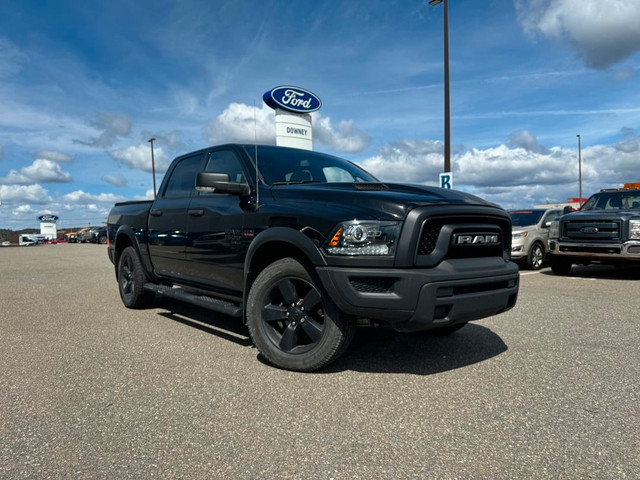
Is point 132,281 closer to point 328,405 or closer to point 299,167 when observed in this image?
point 299,167

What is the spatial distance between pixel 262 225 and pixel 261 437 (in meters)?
1.77

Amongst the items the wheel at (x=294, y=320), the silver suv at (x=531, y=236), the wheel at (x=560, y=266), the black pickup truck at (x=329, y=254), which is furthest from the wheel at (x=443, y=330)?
the silver suv at (x=531, y=236)

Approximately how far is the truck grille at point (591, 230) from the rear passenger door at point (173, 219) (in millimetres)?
7387

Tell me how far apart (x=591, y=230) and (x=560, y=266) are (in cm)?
123

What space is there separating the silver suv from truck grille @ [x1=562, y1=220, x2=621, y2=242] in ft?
5.04

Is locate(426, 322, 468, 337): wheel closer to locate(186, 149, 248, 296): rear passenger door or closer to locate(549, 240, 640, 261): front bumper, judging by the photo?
locate(186, 149, 248, 296): rear passenger door

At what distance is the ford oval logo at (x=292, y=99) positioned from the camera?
14977 millimetres

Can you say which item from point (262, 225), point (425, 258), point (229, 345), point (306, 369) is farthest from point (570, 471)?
point (229, 345)

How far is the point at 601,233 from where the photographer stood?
8938 millimetres

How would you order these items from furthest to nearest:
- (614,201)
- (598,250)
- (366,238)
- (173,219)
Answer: (614,201)
(598,250)
(173,219)
(366,238)

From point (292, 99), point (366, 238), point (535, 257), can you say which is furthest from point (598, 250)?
point (292, 99)

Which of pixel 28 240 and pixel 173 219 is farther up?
pixel 173 219

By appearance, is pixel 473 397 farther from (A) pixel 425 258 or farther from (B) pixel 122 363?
(B) pixel 122 363

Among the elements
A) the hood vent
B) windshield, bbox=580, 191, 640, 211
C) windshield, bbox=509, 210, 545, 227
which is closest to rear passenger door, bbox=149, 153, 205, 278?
the hood vent
